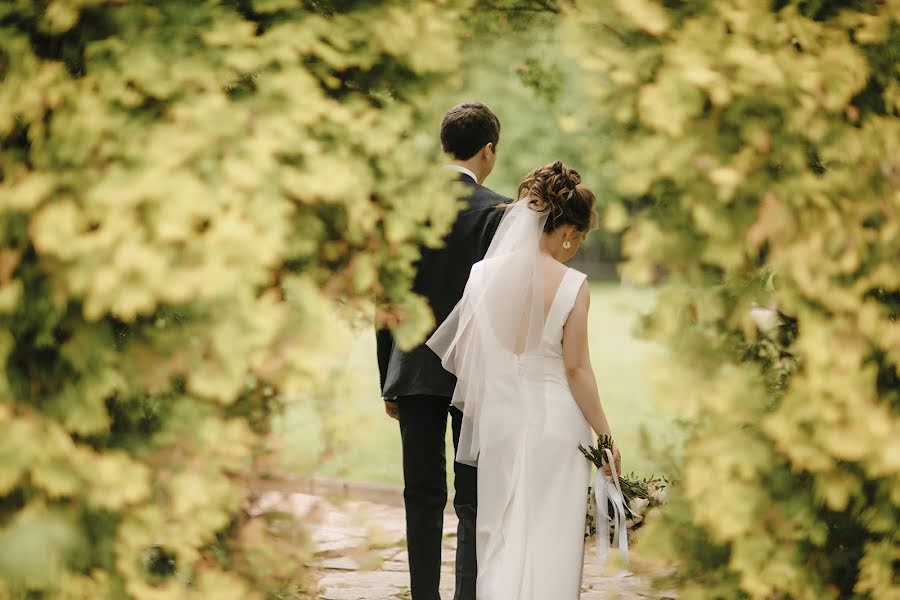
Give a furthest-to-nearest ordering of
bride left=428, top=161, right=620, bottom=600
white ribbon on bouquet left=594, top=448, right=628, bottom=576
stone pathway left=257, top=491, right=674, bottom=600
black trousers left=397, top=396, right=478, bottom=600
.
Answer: stone pathway left=257, top=491, right=674, bottom=600 → black trousers left=397, top=396, right=478, bottom=600 → bride left=428, top=161, right=620, bottom=600 → white ribbon on bouquet left=594, top=448, right=628, bottom=576

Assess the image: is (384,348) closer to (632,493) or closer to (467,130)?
(467,130)

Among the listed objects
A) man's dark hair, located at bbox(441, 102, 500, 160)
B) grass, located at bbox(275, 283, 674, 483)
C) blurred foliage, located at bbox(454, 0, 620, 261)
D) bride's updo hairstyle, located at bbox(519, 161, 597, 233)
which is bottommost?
grass, located at bbox(275, 283, 674, 483)

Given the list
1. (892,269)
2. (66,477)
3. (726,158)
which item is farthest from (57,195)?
(892,269)

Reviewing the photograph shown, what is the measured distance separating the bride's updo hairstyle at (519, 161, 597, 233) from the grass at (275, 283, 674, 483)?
549 mm

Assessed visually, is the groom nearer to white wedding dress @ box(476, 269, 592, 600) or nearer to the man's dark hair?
the man's dark hair

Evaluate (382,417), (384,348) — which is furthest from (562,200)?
(382,417)

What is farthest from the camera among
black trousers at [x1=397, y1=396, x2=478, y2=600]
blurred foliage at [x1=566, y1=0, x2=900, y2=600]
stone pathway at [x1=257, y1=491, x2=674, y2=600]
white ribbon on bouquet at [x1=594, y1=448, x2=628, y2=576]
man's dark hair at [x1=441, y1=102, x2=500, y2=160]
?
stone pathway at [x1=257, y1=491, x2=674, y2=600]

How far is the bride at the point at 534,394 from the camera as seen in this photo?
4.32 meters

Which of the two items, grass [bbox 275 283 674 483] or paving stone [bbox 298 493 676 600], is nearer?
grass [bbox 275 283 674 483]

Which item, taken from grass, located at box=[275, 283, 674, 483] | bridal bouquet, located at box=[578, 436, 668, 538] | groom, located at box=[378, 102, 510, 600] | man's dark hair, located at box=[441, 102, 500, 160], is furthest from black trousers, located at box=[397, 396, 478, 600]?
man's dark hair, located at box=[441, 102, 500, 160]

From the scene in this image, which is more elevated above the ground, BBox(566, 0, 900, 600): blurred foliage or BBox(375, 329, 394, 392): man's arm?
BBox(566, 0, 900, 600): blurred foliage

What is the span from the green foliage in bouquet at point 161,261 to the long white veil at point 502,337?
6.05 feet

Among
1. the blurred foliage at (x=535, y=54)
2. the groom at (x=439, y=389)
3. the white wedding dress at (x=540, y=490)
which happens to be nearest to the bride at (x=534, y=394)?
the white wedding dress at (x=540, y=490)

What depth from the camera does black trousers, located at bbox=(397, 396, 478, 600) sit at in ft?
15.2
